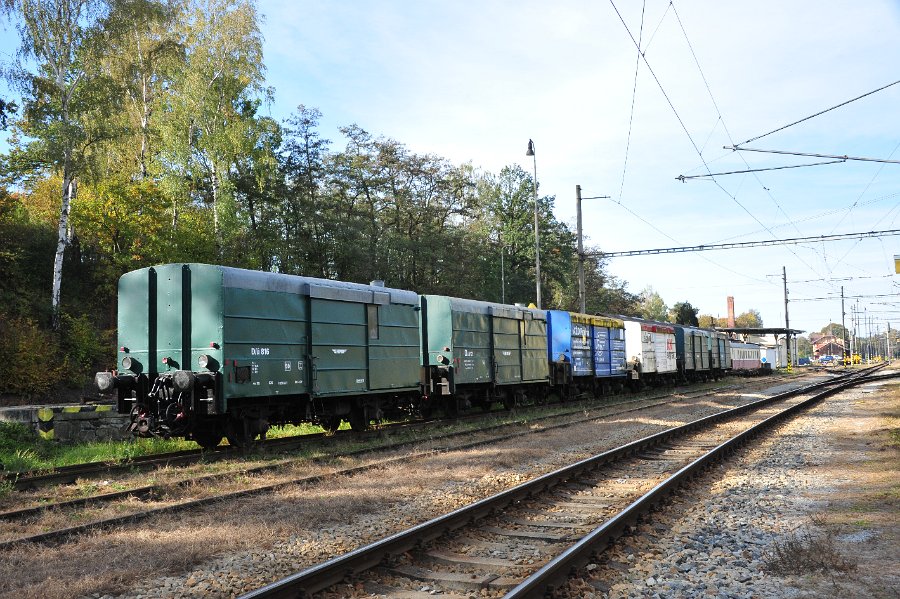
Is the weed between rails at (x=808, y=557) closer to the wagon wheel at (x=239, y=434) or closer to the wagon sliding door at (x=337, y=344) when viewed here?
the wagon wheel at (x=239, y=434)

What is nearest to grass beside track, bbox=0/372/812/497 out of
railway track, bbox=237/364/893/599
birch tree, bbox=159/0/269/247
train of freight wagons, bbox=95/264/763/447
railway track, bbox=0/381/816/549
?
train of freight wagons, bbox=95/264/763/447

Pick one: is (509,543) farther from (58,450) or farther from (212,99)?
(212,99)

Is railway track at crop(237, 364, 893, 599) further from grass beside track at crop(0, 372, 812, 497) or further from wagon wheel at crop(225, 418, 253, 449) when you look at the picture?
wagon wheel at crop(225, 418, 253, 449)

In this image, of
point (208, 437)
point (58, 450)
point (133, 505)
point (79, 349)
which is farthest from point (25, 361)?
point (133, 505)

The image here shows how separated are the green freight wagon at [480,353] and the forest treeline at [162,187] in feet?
41.9

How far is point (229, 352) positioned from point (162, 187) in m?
22.0

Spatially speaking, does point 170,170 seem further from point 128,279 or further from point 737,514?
point 737,514

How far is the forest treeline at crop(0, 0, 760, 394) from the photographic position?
25328 millimetres

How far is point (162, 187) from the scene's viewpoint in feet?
103

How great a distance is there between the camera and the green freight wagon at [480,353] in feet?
62.1

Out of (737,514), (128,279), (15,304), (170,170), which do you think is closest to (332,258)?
(170,170)

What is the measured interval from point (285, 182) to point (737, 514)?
3317 centimetres

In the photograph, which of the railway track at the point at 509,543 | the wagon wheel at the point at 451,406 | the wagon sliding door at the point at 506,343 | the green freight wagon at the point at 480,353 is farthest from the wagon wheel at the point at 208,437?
the wagon sliding door at the point at 506,343

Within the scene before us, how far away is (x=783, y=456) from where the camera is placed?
1298 centimetres
